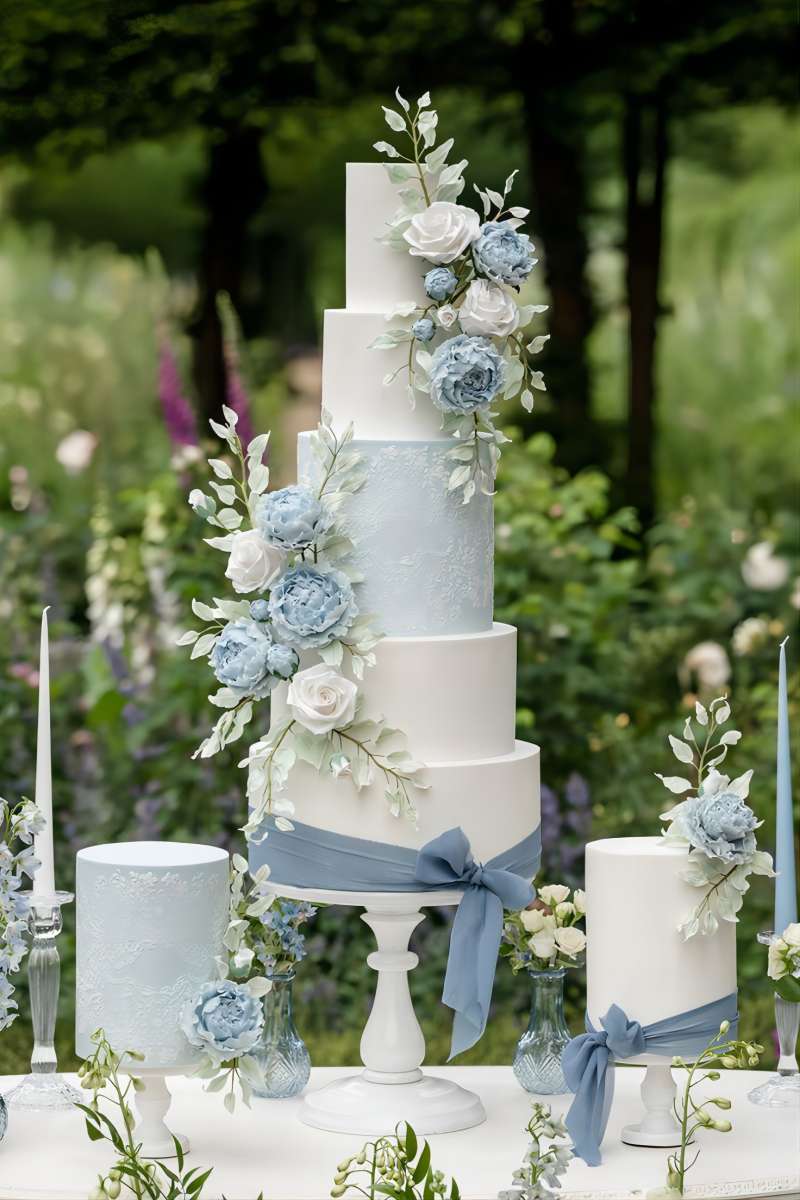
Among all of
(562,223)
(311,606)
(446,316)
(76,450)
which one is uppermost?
(562,223)

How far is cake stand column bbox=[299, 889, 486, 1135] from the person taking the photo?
255 cm

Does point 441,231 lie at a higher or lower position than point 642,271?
lower

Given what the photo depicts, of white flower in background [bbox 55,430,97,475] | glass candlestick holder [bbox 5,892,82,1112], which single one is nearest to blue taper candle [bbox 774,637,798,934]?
glass candlestick holder [bbox 5,892,82,1112]

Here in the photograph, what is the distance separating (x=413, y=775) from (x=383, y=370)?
56 cm

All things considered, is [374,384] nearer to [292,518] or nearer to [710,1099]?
[292,518]

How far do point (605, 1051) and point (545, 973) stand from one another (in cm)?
29

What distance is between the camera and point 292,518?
7.82ft

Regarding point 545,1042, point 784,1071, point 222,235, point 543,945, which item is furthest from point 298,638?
point 222,235

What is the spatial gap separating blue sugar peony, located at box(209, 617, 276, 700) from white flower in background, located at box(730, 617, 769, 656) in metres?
2.87

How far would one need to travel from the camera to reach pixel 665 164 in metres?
5.83

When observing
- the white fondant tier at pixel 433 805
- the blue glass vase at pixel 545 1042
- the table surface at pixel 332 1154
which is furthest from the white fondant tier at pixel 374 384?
the table surface at pixel 332 1154

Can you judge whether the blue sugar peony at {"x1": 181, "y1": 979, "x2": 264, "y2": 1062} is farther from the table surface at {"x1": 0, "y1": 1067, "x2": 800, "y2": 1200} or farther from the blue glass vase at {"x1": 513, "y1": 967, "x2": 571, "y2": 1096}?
the blue glass vase at {"x1": 513, "y1": 967, "x2": 571, "y2": 1096}

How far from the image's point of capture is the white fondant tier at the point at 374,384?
8.38 feet

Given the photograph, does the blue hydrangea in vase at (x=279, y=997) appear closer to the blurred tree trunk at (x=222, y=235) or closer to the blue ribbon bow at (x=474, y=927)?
the blue ribbon bow at (x=474, y=927)
